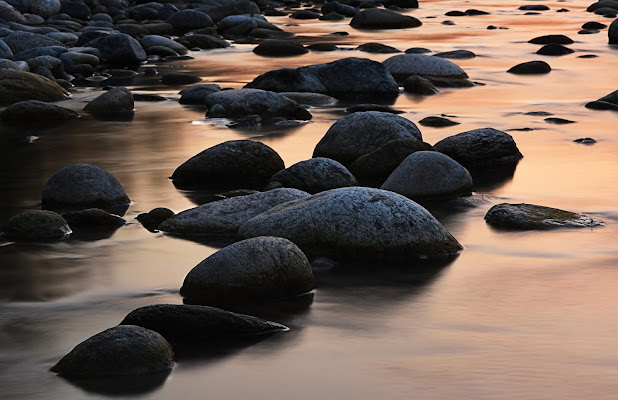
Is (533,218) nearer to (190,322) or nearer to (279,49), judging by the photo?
(190,322)

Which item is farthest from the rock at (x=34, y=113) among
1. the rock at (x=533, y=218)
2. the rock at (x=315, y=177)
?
the rock at (x=533, y=218)

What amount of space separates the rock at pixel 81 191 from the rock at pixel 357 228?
176 cm

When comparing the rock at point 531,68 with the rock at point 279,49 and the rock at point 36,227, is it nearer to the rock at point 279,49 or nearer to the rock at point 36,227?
the rock at point 279,49

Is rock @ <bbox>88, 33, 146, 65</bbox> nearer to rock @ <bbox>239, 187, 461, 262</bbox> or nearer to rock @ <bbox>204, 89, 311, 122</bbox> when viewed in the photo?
rock @ <bbox>204, 89, 311, 122</bbox>

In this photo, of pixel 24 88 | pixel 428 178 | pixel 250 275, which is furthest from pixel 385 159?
pixel 24 88

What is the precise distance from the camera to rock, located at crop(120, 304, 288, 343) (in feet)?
17.2

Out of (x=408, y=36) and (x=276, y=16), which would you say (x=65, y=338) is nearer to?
(x=408, y=36)

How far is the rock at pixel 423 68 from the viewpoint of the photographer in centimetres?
1614

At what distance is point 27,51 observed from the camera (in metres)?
17.1

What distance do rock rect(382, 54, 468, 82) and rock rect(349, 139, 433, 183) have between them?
6894 mm

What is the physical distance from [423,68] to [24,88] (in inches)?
227

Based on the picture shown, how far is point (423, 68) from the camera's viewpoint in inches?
640

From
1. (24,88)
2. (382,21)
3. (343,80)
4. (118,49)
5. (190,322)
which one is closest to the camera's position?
(190,322)

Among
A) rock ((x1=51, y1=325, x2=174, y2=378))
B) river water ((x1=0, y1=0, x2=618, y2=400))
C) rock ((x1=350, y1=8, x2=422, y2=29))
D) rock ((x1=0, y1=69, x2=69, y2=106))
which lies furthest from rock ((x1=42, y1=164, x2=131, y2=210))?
rock ((x1=350, y1=8, x2=422, y2=29))
